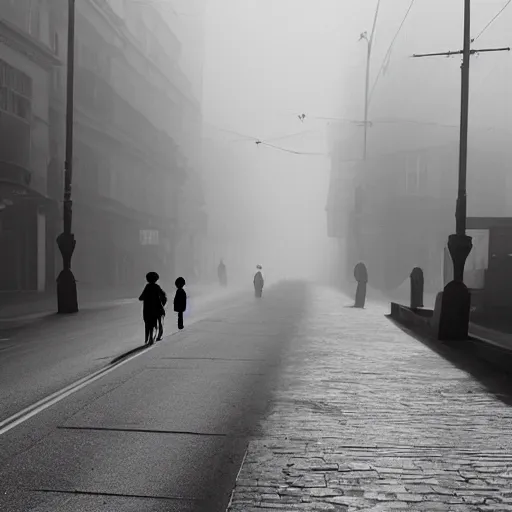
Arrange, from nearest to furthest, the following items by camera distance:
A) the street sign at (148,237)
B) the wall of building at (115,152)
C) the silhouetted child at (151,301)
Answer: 1. the silhouetted child at (151,301)
2. the wall of building at (115,152)
3. the street sign at (148,237)

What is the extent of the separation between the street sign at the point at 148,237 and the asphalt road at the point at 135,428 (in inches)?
1428

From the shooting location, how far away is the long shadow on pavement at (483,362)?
32.3 feet

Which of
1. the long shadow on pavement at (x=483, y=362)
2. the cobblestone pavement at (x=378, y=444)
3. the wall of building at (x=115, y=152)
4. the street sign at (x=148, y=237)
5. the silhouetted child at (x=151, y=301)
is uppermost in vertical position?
the wall of building at (x=115, y=152)

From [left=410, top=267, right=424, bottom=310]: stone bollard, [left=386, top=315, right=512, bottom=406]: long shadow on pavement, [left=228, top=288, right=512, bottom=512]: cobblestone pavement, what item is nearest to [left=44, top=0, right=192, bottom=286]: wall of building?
[left=410, top=267, right=424, bottom=310]: stone bollard

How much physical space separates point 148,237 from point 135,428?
1743 inches

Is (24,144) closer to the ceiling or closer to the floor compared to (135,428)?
closer to the ceiling

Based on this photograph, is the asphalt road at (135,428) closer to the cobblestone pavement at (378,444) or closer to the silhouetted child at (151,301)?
the cobblestone pavement at (378,444)

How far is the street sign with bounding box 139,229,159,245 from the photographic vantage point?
1975 inches

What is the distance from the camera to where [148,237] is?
5081 centimetres

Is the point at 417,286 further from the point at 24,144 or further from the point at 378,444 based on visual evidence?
the point at 378,444

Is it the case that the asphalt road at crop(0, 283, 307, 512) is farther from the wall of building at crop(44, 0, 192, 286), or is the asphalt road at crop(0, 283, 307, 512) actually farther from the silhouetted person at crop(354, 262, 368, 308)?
the wall of building at crop(44, 0, 192, 286)

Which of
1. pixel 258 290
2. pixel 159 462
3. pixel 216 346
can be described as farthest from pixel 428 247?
pixel 159 462

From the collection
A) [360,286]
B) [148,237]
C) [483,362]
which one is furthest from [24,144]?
[483,362]

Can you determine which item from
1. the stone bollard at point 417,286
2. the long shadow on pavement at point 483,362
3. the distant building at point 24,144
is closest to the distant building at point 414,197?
the stone bollard at point 417,286
